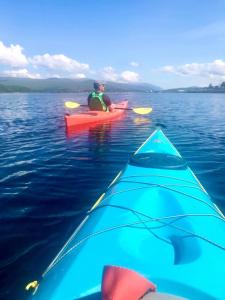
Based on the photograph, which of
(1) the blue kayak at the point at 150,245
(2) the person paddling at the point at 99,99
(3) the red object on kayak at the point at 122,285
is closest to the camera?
(3) the red object on kayak at the point at 122,285

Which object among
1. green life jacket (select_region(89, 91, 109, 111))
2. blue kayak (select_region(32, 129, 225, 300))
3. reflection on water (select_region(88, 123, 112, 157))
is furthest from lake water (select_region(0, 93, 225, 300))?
green life jacket (select_region(89, 91, 109, 111))

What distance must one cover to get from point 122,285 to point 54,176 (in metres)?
6.39

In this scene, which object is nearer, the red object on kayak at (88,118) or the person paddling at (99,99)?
the red object on kayak at (88,118)

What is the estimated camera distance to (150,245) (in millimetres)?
3400

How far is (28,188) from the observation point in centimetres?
741

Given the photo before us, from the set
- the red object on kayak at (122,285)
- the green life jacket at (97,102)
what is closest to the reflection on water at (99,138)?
the green life jacket at (97,102)

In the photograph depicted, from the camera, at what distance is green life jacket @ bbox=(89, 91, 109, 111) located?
17.0 m

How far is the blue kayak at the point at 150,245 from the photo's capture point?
2.74 metres

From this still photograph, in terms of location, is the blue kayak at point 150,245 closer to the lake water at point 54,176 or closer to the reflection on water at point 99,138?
the lake water at point 54,176

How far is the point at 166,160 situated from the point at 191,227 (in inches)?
128

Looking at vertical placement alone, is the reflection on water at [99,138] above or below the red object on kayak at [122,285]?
below

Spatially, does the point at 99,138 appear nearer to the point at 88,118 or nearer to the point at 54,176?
the point at 88,118

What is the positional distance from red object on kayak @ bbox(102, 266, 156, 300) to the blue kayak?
39 centimetres

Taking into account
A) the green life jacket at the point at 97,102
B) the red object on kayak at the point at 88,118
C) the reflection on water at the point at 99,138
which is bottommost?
the reflection on water at the point at 99,138
